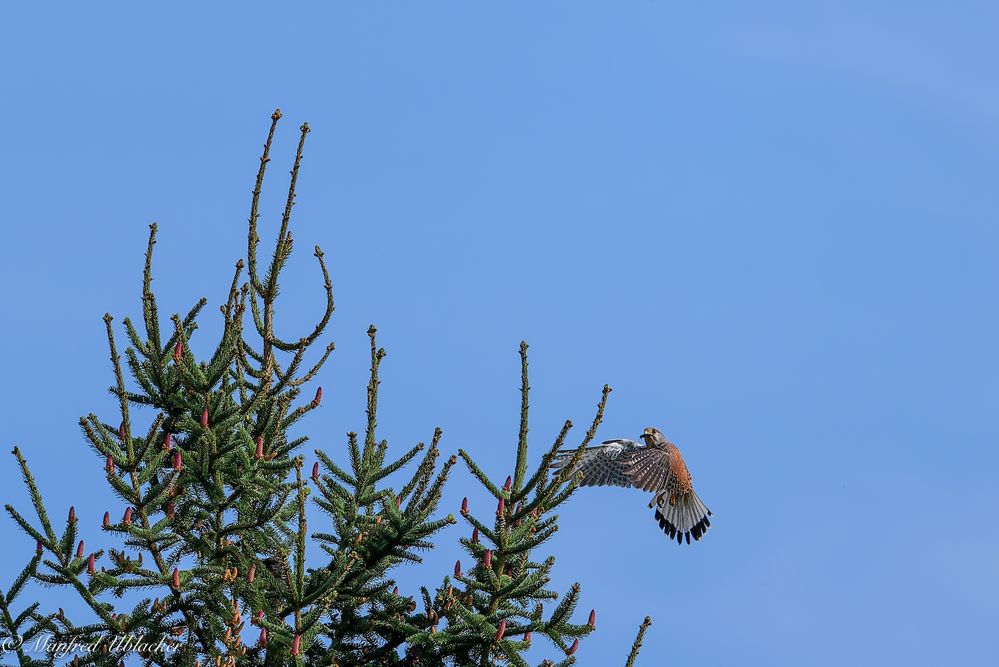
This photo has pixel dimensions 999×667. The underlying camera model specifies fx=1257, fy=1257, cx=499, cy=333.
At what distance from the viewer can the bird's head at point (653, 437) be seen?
447 inches

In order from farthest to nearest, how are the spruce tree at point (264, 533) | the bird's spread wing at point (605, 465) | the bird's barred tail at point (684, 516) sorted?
the bird's barred tail at point (684, 516)
the bird's spread wing at point (605, 465)
the spruce tree at point (264, 533)

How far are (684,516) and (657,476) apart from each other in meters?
0.52

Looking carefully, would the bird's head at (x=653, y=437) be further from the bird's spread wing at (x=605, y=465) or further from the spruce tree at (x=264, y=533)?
the spruce tree at (x=264, y=533)

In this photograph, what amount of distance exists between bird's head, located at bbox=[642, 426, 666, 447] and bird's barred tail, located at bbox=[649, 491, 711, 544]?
49 cm

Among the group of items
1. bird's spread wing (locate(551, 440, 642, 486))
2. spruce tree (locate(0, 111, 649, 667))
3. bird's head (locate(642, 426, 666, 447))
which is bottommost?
spruce tree (locate(0, 111, 649, 667))

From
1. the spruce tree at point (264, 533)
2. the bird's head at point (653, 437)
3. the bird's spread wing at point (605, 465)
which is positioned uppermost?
the bird's head at point (653, 437)

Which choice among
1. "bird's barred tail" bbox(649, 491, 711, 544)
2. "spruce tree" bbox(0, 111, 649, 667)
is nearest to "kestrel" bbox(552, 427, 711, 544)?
"bird's barred tail" bbox(649, 491, 711, 544)

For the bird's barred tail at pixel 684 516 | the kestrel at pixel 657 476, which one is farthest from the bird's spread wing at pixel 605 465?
the bird's barred tail at pixel 684 516

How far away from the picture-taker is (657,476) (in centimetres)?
1120

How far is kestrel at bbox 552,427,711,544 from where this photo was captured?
10.9 meters

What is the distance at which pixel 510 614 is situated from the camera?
6496mm

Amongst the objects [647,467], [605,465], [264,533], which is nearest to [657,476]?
[647,467]

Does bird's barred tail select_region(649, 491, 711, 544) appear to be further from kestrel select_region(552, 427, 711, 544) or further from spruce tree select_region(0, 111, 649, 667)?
spruce tree select_region(0, 111, 649, 667)

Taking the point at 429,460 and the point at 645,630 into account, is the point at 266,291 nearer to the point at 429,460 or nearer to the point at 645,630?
the point at 429,460
